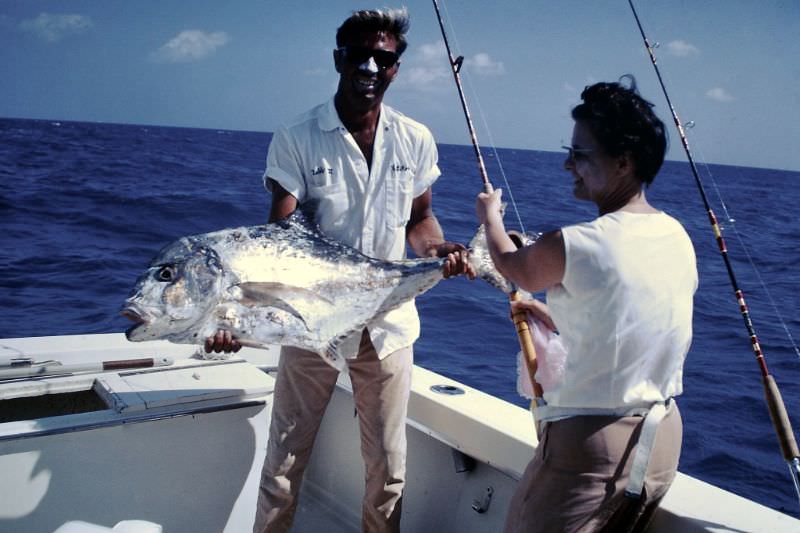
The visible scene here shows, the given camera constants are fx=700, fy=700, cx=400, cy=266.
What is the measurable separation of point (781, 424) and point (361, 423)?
4.68 ft

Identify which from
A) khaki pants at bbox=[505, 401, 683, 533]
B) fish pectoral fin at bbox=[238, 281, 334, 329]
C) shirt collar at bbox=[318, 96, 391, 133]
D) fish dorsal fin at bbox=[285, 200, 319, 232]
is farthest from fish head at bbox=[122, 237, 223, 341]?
khaki pants at bbox=[505, 401, 683, 533]

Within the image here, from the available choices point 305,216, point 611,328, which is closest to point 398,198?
point 305,216

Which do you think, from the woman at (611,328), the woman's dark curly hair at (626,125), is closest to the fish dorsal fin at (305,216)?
the woman at (611,328)

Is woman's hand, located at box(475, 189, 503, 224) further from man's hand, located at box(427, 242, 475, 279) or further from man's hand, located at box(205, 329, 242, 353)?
man's hand, located at box(205, 329, 242, 353)

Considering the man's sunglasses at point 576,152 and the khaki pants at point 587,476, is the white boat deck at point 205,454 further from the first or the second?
the man's sunglasses at point 576,152

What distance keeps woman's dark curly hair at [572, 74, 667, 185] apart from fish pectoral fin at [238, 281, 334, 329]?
1.10 m

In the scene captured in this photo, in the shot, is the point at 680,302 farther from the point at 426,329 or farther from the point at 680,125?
the point at 426,329

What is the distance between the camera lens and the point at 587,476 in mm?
1740

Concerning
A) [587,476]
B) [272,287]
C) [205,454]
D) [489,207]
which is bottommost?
[205,454]

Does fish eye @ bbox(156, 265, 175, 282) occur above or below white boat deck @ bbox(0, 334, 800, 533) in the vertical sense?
above

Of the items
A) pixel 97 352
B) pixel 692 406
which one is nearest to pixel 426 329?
pixel 692 406

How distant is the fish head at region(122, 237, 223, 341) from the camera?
216 centimetres

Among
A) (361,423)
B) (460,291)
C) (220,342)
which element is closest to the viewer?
(220,342)

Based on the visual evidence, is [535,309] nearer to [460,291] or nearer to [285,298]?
[285,298]
